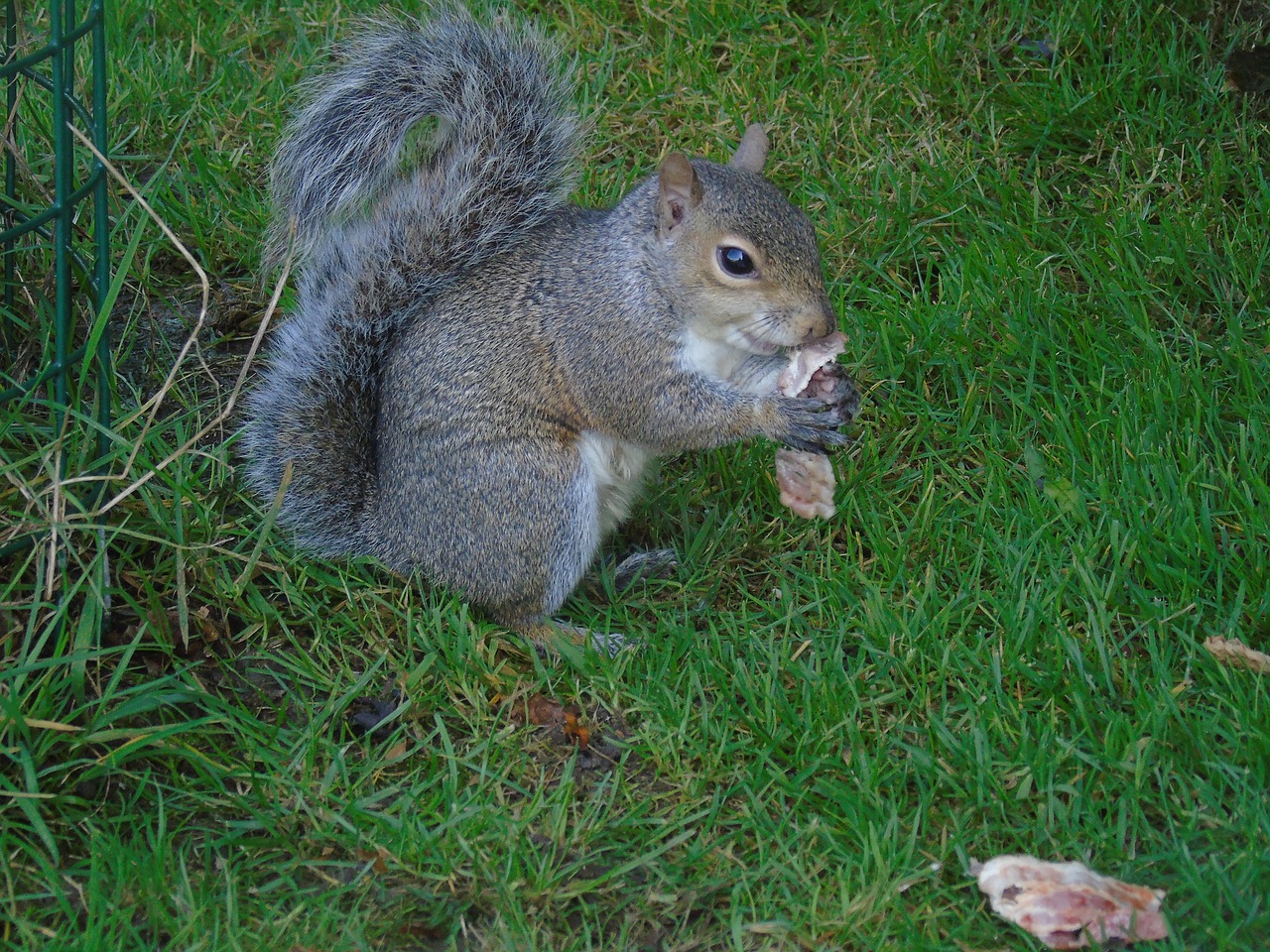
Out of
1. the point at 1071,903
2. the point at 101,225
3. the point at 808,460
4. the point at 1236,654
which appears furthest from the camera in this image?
the point at 808,460

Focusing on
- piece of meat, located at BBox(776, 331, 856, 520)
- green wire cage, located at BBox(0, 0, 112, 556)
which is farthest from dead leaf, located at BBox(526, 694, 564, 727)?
green wire cage, located at BBox(0, 0, 112, 556)

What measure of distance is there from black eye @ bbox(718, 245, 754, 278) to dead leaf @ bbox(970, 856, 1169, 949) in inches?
37.5

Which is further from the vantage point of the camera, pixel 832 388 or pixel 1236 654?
pixel 832 388

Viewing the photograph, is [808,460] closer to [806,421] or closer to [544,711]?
[806,421]

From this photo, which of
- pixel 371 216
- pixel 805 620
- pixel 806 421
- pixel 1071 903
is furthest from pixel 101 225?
pixel 1071 903

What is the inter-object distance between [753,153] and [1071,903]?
53.3 inches

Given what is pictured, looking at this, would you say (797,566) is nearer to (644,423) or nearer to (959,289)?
(644,423)

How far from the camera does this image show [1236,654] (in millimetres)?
1926

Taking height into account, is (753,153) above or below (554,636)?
above

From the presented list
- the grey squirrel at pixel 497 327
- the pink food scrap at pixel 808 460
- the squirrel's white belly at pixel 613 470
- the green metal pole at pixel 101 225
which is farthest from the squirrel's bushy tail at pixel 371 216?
the pink food scrap at pixel 808 460

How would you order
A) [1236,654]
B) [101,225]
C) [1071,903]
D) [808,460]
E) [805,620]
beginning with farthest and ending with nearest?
1. [808,460]
2. [805,620]
3. [101,225]
4. [1236,654]
5. [1071,903]

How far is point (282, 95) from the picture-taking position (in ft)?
10.0

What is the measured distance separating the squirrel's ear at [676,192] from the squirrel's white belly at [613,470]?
36 centimetres

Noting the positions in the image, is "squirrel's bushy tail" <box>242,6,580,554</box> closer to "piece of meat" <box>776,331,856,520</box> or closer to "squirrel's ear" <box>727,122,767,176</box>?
"squirrel's ear" <box>727,122,767,176</box>
